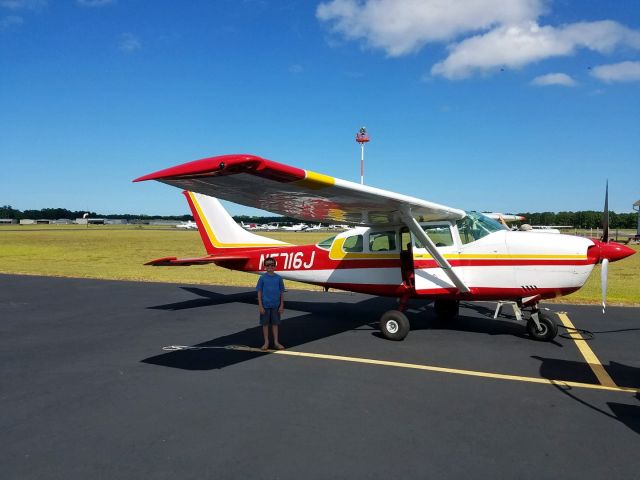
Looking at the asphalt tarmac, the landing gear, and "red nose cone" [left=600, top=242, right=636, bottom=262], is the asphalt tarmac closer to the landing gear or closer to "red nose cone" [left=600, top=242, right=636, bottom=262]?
the landing gear

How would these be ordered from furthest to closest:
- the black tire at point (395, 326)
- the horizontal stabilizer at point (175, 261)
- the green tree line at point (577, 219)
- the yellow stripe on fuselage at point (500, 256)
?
the green tree line at point (577, 219)
the horizontal stabilizer at point (175, 261)
the black tire at point (395, 326)
the yellow stripe on fuselage at point (500, 256)

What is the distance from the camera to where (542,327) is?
25.0 ft

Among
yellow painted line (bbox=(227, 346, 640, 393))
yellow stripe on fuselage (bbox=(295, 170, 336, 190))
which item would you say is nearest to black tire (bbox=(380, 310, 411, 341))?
yellow painted line (bbox=(227, 346, 640, 393))

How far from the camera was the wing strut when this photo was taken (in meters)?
7.64

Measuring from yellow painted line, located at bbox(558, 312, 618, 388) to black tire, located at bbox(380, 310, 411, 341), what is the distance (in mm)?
2664

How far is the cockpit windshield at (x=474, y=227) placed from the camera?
8.16m

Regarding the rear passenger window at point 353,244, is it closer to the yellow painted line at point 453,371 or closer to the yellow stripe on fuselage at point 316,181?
the yellow painted line at point 453,371

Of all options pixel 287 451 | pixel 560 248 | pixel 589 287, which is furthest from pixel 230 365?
pixel 589 287

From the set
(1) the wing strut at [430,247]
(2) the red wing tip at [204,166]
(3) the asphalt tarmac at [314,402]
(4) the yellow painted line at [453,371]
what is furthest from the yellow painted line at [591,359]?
(2) the red wing tip at [204,166]

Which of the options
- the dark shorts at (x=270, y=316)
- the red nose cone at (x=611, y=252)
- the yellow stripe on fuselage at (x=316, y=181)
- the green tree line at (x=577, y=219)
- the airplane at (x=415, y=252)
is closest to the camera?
the yellow stripe on fuselage at (x=316, y=181)

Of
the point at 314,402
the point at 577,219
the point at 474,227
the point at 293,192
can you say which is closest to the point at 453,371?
the point at 314,402

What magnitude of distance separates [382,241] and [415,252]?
0.79m

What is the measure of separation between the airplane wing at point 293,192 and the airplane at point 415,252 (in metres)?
0.02

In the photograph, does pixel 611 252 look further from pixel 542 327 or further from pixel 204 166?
pixel 204 166
